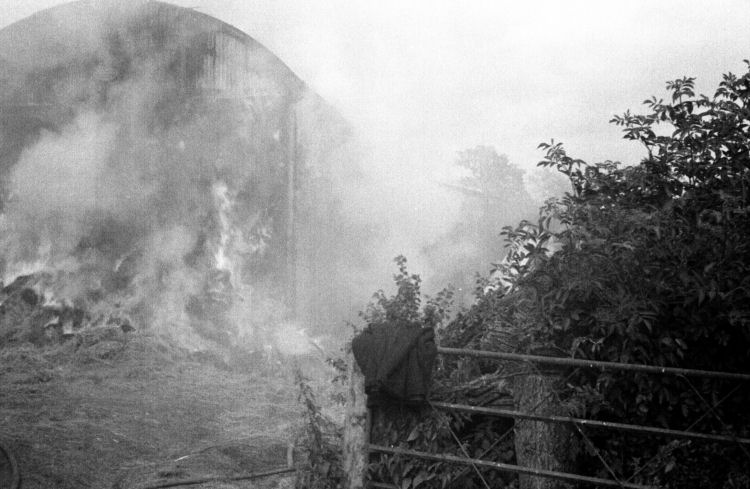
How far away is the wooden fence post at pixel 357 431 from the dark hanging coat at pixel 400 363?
0.51 feet

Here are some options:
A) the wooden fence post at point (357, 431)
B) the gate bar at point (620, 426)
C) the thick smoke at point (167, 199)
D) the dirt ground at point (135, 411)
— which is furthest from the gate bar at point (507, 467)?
the thick smoke at point (167, 199)

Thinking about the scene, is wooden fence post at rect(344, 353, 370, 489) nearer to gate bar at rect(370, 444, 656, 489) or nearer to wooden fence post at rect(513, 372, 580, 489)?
gate bar at rect(370, 444, 656, 489)

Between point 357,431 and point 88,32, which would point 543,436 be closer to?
point 357,431

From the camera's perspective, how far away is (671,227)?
4.62 meters

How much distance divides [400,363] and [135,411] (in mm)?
5846

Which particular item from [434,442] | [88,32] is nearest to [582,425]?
Result: [434,442]

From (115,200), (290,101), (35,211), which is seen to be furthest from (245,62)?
(35,211)

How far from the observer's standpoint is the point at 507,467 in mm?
4344

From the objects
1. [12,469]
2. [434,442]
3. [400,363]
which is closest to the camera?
[400,363]

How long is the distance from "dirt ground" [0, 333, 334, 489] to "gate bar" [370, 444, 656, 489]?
2489mm

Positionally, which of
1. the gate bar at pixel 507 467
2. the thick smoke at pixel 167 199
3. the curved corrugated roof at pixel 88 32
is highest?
the curved corrugated roof at pixel 88 32

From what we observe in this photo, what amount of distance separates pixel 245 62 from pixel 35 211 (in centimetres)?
585

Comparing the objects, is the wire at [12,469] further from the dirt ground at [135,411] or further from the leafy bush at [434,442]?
the leafy bush at [434,442]

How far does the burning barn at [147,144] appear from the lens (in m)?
14.2
